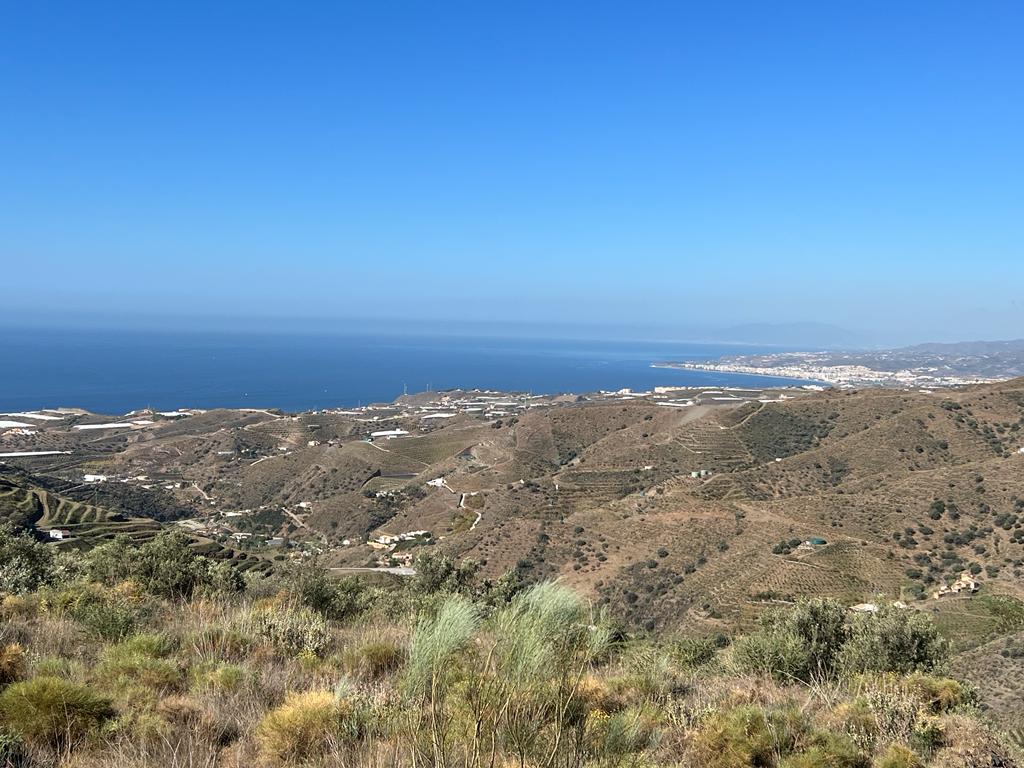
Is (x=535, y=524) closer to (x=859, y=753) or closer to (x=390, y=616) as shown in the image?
(x=390, y=616)

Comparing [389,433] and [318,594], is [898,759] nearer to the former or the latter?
[318,594]

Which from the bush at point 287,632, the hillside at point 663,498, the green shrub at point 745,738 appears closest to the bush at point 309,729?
the bush at point 287,632

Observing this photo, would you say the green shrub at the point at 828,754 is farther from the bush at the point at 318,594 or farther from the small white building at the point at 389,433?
the small white building at the point at 389,433

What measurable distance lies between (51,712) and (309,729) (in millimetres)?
1712

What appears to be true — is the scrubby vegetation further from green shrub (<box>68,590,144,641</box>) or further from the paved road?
the paved road

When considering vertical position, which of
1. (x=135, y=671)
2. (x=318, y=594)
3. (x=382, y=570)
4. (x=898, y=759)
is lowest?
(x=382, y=570)

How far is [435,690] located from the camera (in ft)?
8.48

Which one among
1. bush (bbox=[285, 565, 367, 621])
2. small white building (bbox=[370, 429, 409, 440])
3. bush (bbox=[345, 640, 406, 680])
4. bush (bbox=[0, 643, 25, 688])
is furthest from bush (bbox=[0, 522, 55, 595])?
small white building (bbox=[370, 429, 409, 440])

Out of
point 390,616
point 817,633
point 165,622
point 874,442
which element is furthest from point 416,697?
→ point 874,442

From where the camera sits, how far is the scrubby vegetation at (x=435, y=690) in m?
2.74

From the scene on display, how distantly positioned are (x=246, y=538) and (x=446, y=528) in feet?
55.5

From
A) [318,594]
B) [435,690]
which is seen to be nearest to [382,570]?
[318,594]

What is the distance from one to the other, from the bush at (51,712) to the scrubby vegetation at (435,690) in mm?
12

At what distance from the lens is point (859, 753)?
4793 millimetres
